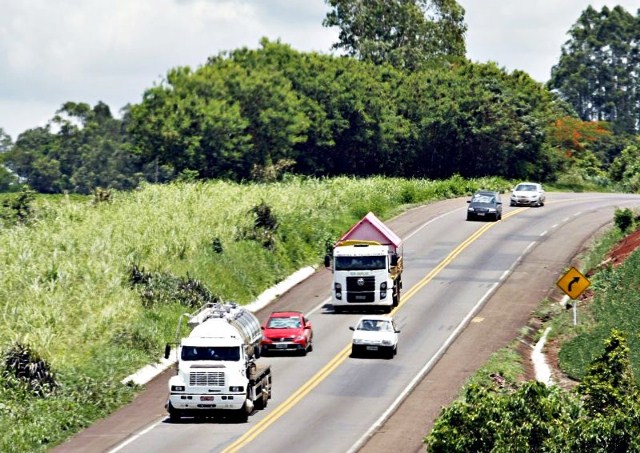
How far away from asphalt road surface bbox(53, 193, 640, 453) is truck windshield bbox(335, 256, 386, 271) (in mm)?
2316

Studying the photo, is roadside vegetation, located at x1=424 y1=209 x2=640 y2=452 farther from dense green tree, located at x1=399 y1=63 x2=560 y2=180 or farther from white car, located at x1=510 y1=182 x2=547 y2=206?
dense green tree, located at x1=399 y1=63 x2=560 y2=180

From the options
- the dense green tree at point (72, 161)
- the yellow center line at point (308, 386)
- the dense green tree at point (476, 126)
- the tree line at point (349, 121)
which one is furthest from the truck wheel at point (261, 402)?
the dense green tree at point (72, 161)

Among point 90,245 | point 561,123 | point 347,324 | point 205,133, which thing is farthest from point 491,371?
point 561,123

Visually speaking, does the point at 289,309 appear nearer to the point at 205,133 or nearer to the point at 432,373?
the point at 432,373

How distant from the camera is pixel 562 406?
31.5 m

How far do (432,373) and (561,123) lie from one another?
351 ft

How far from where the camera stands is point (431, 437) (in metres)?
30.6

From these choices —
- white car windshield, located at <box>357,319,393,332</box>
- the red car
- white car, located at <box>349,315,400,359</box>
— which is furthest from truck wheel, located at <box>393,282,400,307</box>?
the red car

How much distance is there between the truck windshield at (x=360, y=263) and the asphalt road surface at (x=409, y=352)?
2316 mm

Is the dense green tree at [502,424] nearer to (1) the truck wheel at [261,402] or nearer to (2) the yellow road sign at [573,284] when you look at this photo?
(1) the truck wheel at [261,402]

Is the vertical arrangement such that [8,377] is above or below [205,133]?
below

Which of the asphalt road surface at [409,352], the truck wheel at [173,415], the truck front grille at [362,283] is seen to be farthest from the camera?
the truck front grille at [362,283]

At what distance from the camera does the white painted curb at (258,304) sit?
46.5 metres

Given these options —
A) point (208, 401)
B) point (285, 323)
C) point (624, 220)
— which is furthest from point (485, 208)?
point (208, 401)
